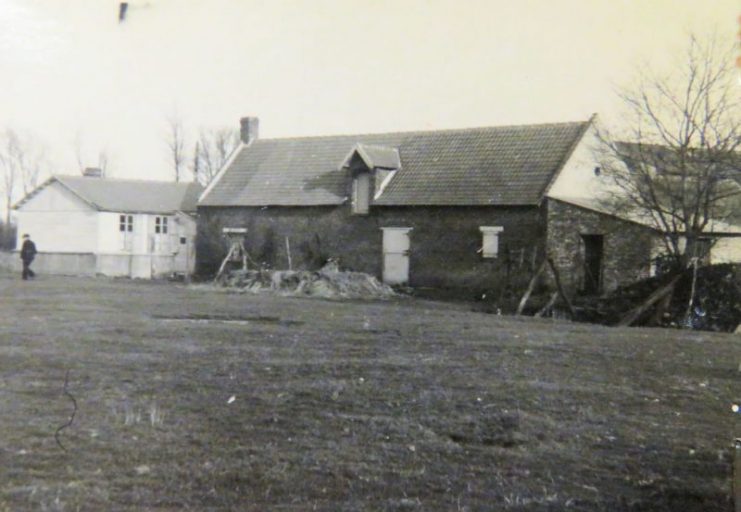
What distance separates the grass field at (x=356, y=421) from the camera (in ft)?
21.0

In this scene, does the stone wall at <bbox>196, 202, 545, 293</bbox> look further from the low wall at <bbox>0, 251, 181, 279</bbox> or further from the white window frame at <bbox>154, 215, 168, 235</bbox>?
the white window frame at <bbox>154, 215, 168, 235</bbox>

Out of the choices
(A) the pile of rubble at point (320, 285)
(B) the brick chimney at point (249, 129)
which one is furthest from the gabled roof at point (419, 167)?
(A) the pile of rubble at point (320, 285)

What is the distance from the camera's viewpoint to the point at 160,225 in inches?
1975

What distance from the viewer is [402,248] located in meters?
33.5

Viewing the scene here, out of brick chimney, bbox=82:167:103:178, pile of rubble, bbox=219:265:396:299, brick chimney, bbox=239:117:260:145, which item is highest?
brick chimney, bbox=239:117:260:145

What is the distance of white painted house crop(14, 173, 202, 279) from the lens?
44.2 metres

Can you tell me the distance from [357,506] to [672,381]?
7.00 m

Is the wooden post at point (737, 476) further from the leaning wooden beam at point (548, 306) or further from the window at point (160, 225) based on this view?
the window at point (160, 225)

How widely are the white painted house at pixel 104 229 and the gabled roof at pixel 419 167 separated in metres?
7.08

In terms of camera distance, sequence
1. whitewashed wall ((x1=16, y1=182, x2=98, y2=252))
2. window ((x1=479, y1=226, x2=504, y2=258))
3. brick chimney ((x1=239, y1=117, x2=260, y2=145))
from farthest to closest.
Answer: whitewashed wall ((x1=16, y1=182, x2=98, y2=252)) < brick chimney ((x1=239, y1=117, x2=260, y2=145)) < window ((x1=479, y1=226, x2=504, y2=258))

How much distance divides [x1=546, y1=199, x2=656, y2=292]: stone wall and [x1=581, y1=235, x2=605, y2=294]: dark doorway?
0.22 meters

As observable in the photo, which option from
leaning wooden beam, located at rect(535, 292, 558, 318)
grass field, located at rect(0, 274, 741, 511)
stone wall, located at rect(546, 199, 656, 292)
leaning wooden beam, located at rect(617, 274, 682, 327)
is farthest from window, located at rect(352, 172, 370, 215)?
grass field, located at rect(0, 274, 741, 511)

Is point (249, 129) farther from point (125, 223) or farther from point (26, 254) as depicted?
point (26, 254)

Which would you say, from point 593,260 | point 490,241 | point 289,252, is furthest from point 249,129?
point 593,260
